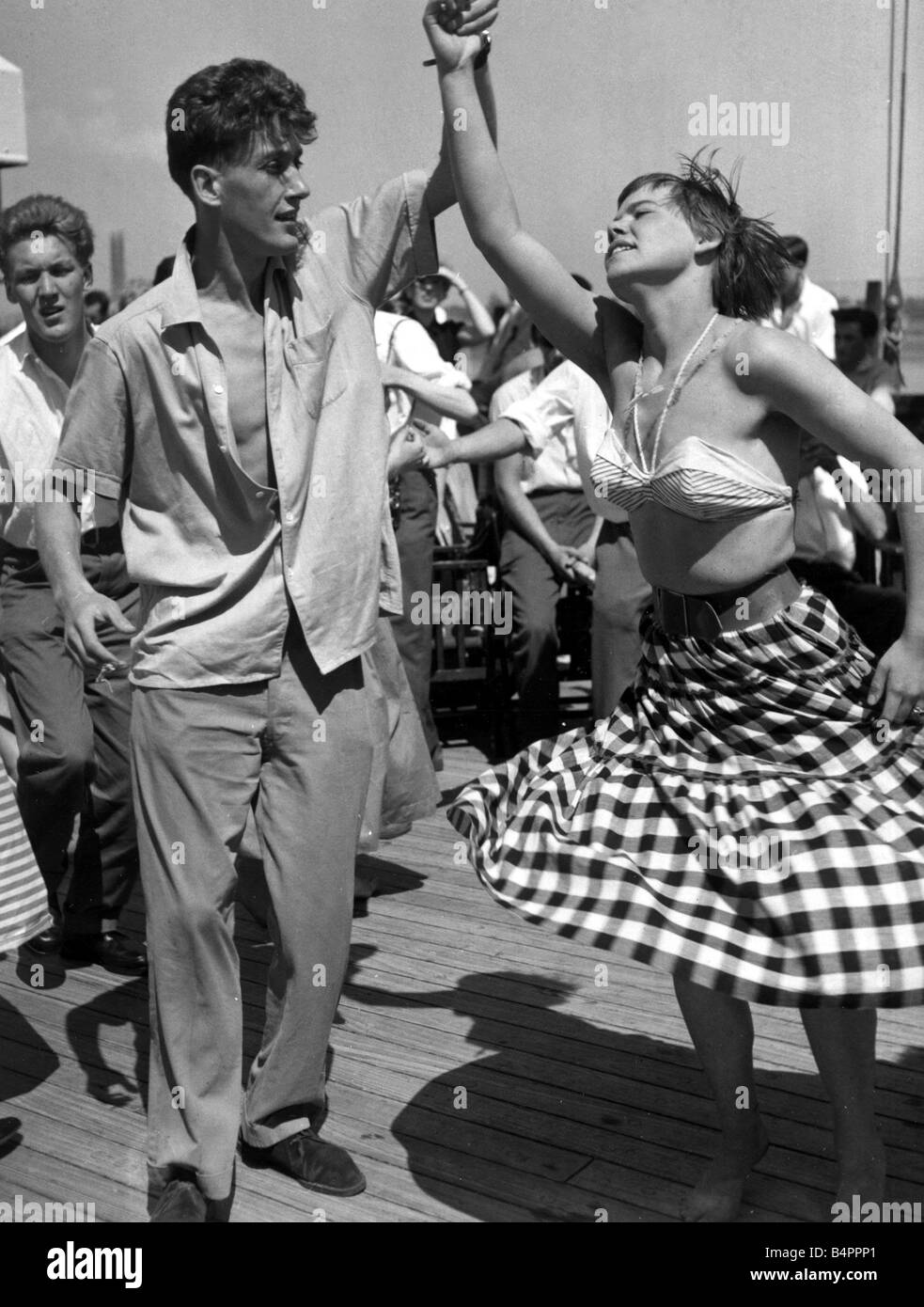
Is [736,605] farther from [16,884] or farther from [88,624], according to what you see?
[16,884]

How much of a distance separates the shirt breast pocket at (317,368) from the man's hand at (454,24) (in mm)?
534

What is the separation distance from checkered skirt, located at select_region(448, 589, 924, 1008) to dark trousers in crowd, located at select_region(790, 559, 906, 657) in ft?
9.82

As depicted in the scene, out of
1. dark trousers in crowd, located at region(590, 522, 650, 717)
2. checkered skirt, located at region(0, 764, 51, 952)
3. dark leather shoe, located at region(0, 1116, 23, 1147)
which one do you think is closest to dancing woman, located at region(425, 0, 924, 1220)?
checkered skirt, located at region(0, 764, 51, 952)

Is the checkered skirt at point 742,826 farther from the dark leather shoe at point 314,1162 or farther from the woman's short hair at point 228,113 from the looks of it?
the woman's short hair at point 228,113

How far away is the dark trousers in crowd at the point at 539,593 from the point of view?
20.9 ft

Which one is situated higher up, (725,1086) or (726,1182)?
(725,1086)

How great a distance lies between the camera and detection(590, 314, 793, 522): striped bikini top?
2.68 m

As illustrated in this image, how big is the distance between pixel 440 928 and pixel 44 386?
1.98 m

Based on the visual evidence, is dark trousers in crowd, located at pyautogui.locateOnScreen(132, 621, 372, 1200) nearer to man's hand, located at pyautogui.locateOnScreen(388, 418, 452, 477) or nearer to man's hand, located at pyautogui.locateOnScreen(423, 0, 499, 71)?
man's hand, located at pyautogui.locateOnScreen(423, 0, 499, 71)

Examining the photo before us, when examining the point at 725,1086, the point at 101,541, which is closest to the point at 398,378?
the point at 101,541

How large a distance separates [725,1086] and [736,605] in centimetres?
90

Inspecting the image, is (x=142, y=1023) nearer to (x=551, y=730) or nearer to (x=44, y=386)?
(x=44, y=386)

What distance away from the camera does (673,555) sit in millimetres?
2795

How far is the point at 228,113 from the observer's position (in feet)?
8.93
